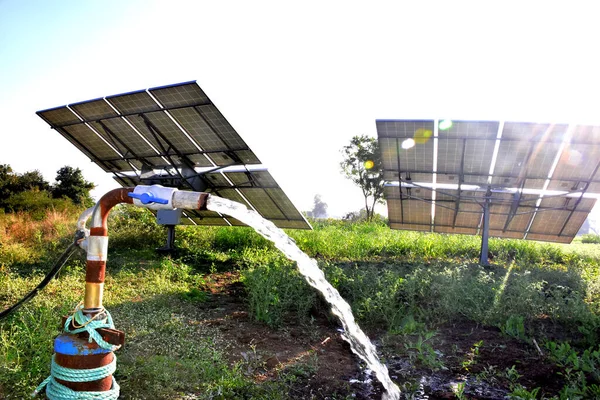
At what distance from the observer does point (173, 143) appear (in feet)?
30.9

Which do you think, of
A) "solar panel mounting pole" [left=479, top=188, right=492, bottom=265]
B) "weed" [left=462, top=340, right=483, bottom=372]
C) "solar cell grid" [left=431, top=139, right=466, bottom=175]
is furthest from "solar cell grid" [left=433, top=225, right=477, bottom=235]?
"weed" [left=462, top=340, right=483, bottom=372]

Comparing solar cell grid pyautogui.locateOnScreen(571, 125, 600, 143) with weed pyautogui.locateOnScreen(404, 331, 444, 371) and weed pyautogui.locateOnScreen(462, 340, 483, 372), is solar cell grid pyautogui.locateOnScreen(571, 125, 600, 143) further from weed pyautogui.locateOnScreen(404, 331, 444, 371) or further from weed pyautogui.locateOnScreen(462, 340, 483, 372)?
weed pyautogui.locateOnScreen(404, 331, 444, 371)

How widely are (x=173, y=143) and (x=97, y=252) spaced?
741 cm

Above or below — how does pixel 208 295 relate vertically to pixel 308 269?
below

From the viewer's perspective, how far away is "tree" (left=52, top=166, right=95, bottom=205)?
85.1 ft

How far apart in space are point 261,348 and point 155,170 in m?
6.69

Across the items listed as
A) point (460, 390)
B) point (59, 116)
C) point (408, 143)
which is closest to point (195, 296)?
point (460, 390)

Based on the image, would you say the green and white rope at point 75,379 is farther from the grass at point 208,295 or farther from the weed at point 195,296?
the weed at point 195,296

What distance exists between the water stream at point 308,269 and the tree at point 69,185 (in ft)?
79.5

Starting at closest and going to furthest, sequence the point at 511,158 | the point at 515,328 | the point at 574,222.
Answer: the point at 515,328
the point at 511,158
the point at 574,222

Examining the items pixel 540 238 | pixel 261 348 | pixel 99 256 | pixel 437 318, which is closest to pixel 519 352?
pixel 437 318

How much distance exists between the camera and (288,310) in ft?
19.0

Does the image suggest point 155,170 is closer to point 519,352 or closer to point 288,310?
point 288,310

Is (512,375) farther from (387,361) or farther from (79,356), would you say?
(79,356)
